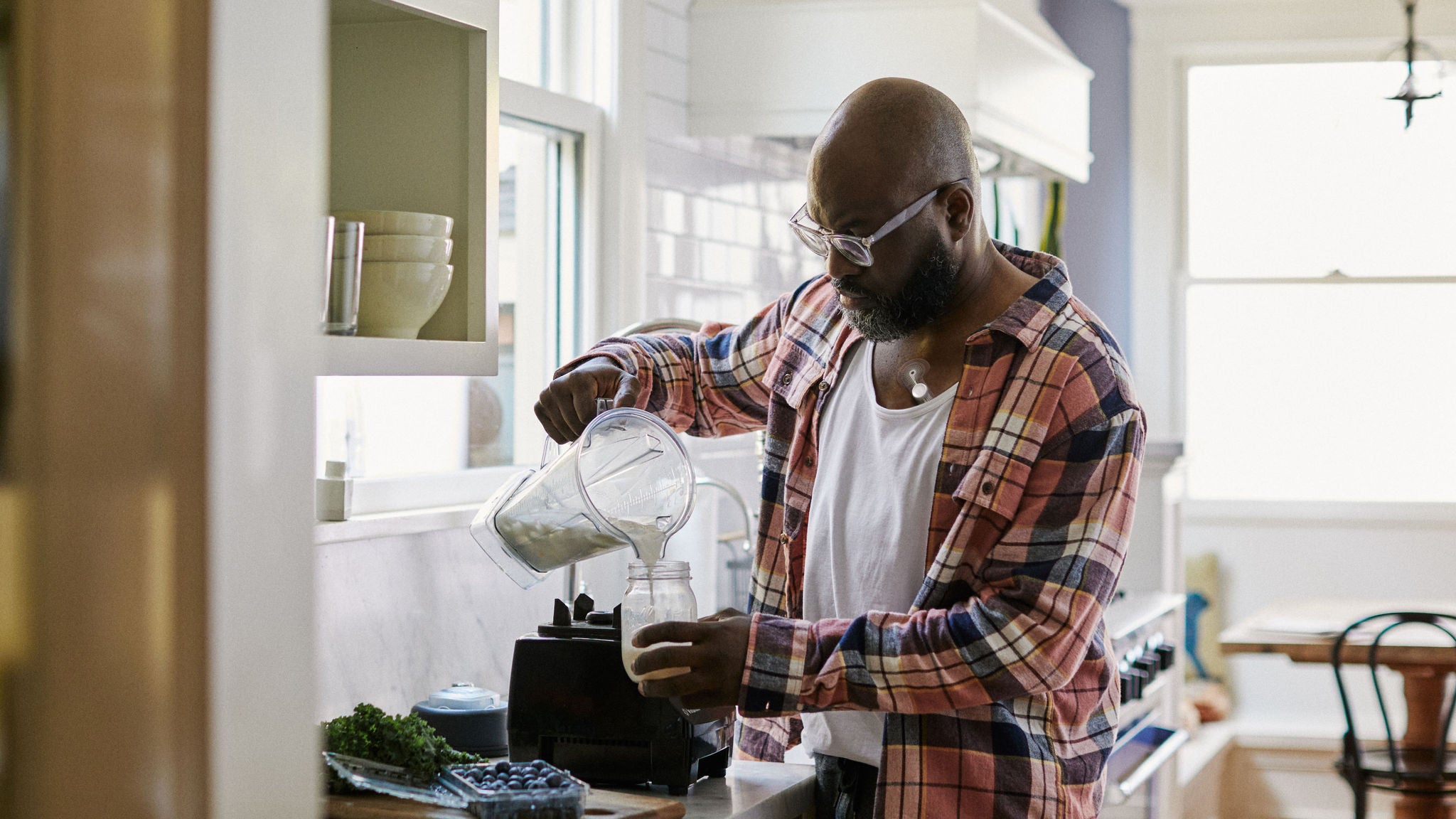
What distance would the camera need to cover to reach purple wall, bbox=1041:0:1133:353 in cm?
600

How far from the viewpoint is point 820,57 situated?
10.7ft

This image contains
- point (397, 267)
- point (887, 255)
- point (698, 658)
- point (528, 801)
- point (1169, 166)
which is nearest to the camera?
point (528, 801)

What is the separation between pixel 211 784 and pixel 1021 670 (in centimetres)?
133

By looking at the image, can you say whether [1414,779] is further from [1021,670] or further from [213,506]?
[213,506]

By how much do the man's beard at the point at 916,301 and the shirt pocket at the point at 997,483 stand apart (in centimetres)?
25

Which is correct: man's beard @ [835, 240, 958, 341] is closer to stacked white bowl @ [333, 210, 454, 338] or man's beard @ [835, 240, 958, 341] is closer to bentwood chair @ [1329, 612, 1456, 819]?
stacked white bowl @ [333, 210, 454, 338]

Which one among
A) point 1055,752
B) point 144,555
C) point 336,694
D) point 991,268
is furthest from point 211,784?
point 336,694

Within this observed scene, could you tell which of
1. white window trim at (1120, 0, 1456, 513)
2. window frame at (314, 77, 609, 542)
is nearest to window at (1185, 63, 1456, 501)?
white window trim at (1120, 0, 1456, 513)

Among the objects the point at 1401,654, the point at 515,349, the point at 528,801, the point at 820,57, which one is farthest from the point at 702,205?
the point at 1401,654

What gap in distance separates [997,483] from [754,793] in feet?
1.61

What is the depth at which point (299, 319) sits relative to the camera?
1.82 ft

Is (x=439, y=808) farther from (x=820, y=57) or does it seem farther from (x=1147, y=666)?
(x=1147, y=666)

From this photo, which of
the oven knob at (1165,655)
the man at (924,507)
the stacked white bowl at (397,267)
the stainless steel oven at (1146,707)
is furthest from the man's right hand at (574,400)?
the oven knob at (1165,655)

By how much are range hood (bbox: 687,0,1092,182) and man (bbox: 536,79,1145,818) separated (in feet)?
3.98
